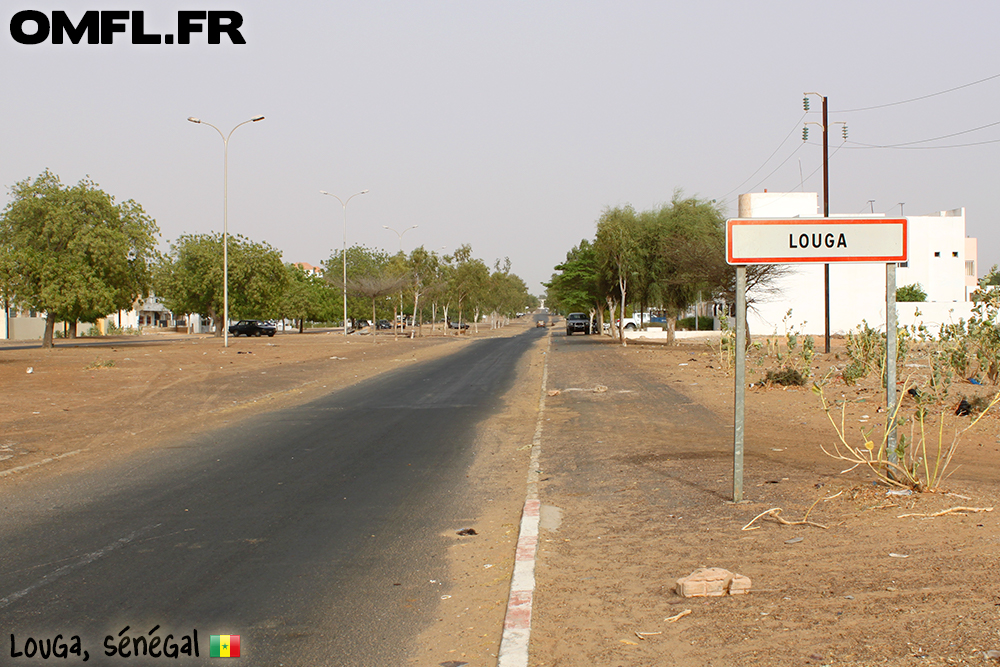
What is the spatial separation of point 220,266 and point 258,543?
224ft

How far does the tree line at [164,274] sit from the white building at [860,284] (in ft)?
92.3

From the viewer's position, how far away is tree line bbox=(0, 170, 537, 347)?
138 ft

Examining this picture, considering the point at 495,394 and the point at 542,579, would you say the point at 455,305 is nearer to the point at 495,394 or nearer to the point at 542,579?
the point at 495,394

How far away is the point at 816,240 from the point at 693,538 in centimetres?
282

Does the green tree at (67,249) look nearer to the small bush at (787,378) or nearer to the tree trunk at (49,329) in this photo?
the tree trunk at (49,329)

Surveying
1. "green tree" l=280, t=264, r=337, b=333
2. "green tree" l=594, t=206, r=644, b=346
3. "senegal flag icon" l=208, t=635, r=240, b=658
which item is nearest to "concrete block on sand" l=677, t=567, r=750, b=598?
"senegal flag icon" l=208, t=635, r=240, b=658

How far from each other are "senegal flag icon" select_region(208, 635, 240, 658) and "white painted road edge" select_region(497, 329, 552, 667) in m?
1.36

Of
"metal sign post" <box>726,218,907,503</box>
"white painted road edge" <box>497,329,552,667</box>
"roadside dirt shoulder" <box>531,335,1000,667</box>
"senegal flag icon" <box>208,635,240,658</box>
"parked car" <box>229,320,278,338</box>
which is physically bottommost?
"senegal flag icon" <box>208,635,240,658</box>

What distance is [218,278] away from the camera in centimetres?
7031

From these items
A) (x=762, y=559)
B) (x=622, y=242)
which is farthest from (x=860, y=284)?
(x=762, y=559)

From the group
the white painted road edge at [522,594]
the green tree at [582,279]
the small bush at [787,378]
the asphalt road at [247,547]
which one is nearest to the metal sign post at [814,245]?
the white painted road edge at [522,594]

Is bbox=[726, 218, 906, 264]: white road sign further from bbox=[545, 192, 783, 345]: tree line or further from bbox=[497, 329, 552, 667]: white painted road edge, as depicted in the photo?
bbox=[545, 192, 783, 345]: tree line

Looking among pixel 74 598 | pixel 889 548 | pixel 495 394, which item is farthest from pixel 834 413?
pixel 74 598

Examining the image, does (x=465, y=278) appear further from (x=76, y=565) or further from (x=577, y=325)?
(x=76, y=565)
